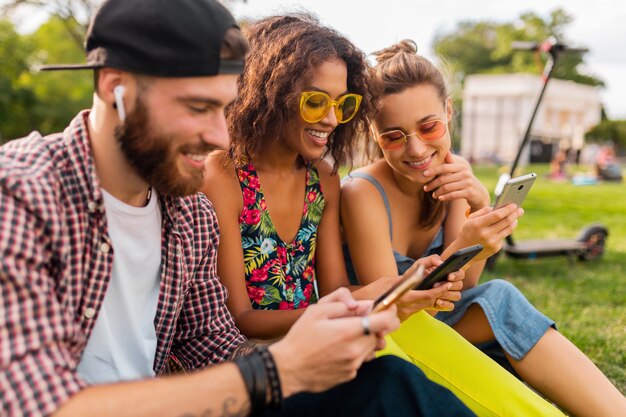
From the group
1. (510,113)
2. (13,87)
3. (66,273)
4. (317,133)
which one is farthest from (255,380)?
(510,113)

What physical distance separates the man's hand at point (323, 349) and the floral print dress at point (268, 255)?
1141mm

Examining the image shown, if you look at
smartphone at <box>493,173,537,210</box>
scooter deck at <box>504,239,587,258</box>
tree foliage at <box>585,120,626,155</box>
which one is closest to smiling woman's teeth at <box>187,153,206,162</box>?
smartphone at <box>493,173,537,210</box>

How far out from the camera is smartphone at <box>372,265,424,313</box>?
1718mm

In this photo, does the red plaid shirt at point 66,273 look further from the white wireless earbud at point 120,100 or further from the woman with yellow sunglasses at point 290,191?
the woman with yellow sunglasses at point 290,191

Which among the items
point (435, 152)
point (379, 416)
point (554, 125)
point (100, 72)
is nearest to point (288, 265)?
point (435, 152)

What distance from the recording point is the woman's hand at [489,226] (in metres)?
2.88

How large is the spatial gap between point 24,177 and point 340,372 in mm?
989

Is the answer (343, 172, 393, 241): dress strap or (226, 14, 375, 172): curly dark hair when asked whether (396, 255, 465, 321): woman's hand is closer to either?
(343, 172, 393, 241): dress strap

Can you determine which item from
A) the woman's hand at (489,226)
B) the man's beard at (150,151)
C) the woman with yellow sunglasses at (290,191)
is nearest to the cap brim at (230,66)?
the man's beard at (150,151)

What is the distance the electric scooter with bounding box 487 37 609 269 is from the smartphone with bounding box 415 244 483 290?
4.05 m

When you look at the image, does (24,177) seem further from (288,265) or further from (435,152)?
(435,152)

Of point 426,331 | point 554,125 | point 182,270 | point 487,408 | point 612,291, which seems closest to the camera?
point 182,270

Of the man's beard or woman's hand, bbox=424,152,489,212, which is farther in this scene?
woman's hand, bbox=424,152,489,212

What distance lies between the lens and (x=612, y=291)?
6.09m
